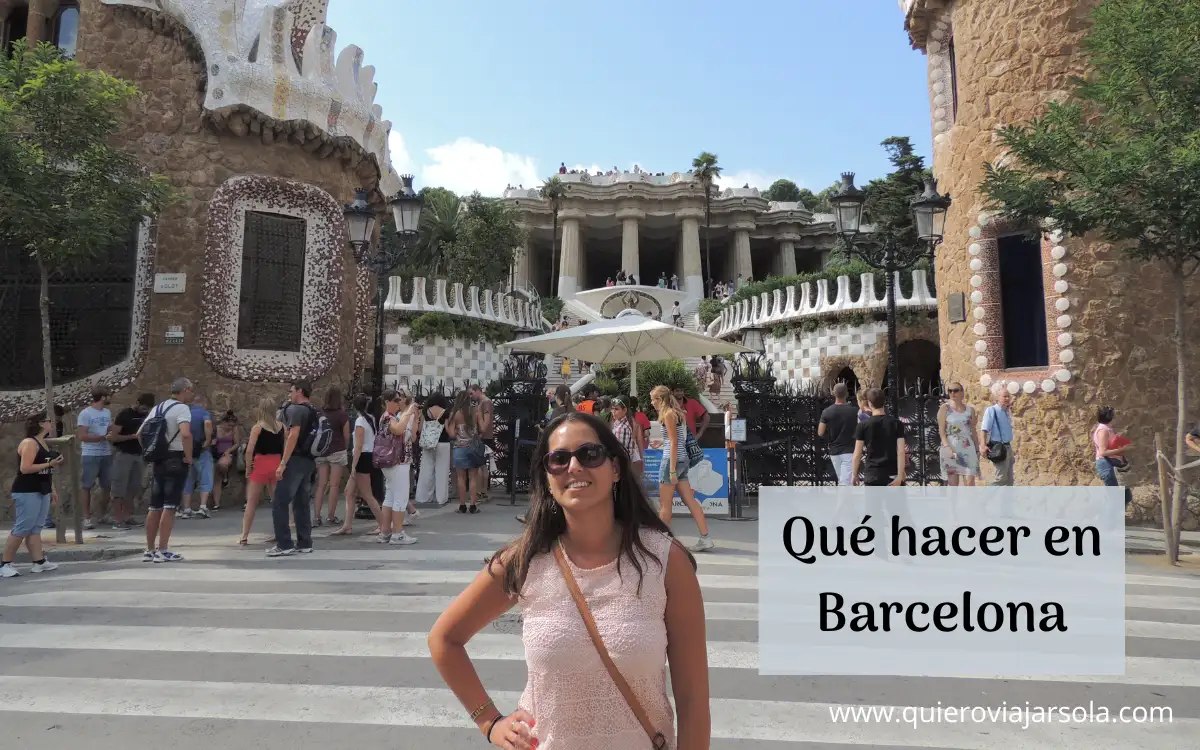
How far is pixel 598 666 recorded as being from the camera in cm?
149

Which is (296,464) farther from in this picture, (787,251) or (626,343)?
(787,251)

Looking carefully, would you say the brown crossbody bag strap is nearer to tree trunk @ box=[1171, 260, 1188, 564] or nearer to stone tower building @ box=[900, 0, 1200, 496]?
tree trunk @ box=[1171, 260, 1188, 564]

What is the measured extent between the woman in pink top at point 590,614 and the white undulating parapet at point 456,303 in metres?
21.5

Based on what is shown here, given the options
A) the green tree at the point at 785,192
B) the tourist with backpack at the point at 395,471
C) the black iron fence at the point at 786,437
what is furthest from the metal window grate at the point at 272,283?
the green tree at the point at 785,192

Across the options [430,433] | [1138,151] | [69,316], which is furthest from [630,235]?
[1138,151]

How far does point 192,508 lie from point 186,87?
651 cm

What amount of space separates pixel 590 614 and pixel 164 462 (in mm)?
6500

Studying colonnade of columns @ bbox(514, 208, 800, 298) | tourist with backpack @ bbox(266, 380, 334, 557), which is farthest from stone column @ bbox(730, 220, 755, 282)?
tourist with backpack @ bbox(266, 380, 334, 557)

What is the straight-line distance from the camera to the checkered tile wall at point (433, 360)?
23.0 meters

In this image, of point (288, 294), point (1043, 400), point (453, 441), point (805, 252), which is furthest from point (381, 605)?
point (805, 252)

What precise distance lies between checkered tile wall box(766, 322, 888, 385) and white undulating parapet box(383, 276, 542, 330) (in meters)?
9.49

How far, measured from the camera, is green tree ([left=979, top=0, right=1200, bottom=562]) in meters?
6.60

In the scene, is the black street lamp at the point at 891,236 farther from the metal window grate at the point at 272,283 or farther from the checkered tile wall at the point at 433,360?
the checkered tile wall at the point at 433,360

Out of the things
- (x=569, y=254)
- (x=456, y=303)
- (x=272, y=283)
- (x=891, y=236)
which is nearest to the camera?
(x=891, y=236)
